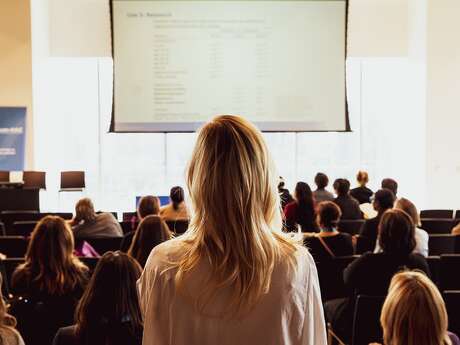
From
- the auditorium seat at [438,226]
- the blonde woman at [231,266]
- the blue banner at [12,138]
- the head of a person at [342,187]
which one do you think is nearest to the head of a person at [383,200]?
the auditorium seat at [438,226]

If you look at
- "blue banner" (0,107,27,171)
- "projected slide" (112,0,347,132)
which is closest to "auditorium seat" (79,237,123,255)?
"projected slide" (112,0,347,132)

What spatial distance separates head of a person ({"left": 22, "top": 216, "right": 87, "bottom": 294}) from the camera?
12.0 feet

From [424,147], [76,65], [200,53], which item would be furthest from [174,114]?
[424,147]

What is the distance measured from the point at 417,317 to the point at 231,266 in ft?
3.64

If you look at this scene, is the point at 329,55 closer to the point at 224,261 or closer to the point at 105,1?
the point at 105,1

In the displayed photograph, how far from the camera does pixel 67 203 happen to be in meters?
13.2

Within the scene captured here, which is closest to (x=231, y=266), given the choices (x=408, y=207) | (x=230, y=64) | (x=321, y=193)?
(x=408, y=207)

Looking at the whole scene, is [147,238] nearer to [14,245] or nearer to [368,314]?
[368,314]

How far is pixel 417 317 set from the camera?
2232mm

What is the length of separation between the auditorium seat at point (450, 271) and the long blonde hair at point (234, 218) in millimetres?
3437

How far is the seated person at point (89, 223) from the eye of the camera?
621cm

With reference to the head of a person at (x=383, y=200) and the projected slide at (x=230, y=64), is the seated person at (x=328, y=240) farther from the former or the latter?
the projected slide at (x=230, y=64)

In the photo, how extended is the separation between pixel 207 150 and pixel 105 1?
11.9 metres

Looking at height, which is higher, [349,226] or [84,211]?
[84,211]
